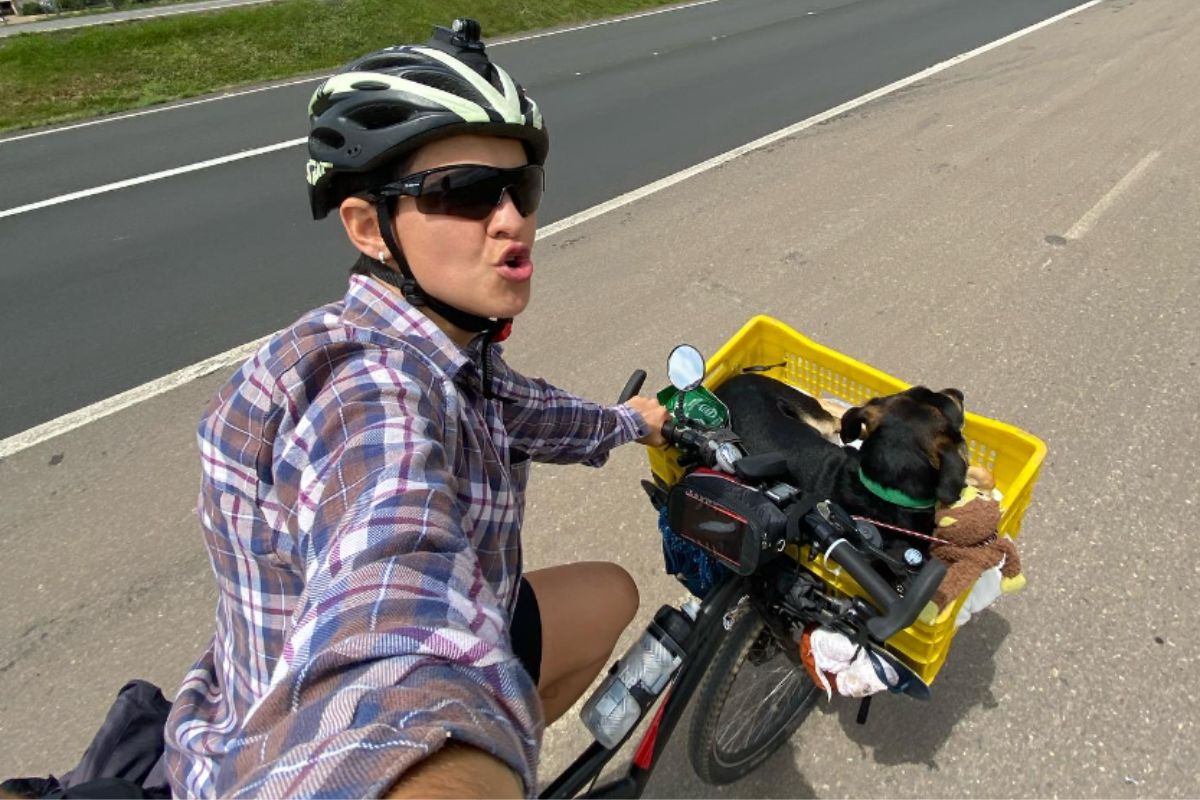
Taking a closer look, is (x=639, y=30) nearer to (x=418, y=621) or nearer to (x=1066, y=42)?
(x=1066, y=42)

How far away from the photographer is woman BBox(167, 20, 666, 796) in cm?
92

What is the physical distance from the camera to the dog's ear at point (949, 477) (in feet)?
6.52

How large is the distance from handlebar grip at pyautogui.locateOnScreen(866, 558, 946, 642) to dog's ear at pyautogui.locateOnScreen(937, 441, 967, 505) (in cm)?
45

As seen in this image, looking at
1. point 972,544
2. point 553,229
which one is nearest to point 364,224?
point 972,544

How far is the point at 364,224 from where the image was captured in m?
1.61

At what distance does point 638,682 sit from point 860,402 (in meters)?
1.34

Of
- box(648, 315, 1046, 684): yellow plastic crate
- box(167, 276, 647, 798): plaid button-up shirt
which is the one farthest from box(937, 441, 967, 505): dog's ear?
box(167, 276, 647, 798): plaid button-up shirt

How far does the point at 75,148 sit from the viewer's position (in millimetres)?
9391

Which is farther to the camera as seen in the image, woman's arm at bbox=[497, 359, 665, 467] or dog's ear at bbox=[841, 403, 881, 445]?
dog's ear at bbox=[841, 403, 881, 445]

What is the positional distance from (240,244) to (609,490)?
470cm

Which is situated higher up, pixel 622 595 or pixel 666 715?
pixel 622 595

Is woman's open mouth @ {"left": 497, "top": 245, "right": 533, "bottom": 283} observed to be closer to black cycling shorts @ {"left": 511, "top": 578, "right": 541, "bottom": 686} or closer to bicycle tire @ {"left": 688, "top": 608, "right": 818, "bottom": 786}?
black cycling shorts @ {"left": 511, "top": 578, "right": 541, "bottom": 686}

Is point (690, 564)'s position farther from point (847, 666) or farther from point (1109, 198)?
point (1109, 198)

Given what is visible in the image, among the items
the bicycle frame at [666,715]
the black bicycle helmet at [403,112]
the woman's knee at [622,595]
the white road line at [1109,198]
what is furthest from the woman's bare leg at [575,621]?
the white road line at [1109,198]
